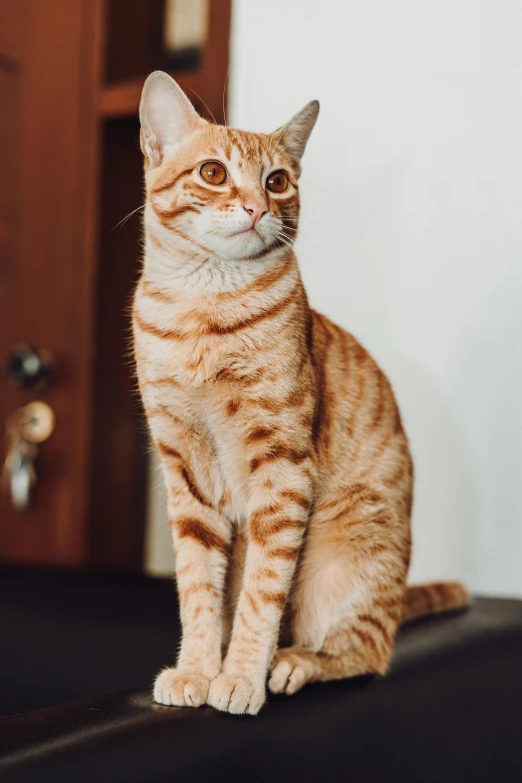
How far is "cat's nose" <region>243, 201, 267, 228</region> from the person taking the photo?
0.89m

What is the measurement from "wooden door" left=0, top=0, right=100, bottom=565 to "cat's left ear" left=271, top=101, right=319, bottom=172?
109 cm

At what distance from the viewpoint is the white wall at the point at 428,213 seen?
122 cm

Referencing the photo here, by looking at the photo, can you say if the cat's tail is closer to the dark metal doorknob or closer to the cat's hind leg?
the cat's hind leg

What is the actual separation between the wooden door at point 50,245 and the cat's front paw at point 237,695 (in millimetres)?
1203

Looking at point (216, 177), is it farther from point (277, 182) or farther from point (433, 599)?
point (433, 599)

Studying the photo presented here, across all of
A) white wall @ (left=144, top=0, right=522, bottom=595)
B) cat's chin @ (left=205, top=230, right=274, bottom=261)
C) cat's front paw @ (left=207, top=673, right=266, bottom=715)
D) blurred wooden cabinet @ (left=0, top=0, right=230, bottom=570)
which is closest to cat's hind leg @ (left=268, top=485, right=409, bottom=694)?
cat's front paw @ (left=207, top=673, right=266, bottom=715)

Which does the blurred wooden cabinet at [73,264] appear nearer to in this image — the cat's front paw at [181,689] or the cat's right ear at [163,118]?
the cat's right ear at [163,118]

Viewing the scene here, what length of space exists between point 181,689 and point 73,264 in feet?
4.41

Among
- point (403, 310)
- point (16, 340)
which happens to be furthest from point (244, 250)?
point (16, 340)

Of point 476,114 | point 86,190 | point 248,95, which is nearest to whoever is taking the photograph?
point 248,95

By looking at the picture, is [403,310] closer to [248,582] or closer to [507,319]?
[507,319]

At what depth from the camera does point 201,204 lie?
0.93 meters

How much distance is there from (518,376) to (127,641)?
0.79 meters

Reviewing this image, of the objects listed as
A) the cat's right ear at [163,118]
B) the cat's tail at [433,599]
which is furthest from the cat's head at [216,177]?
the cat's tail at [433,599]
